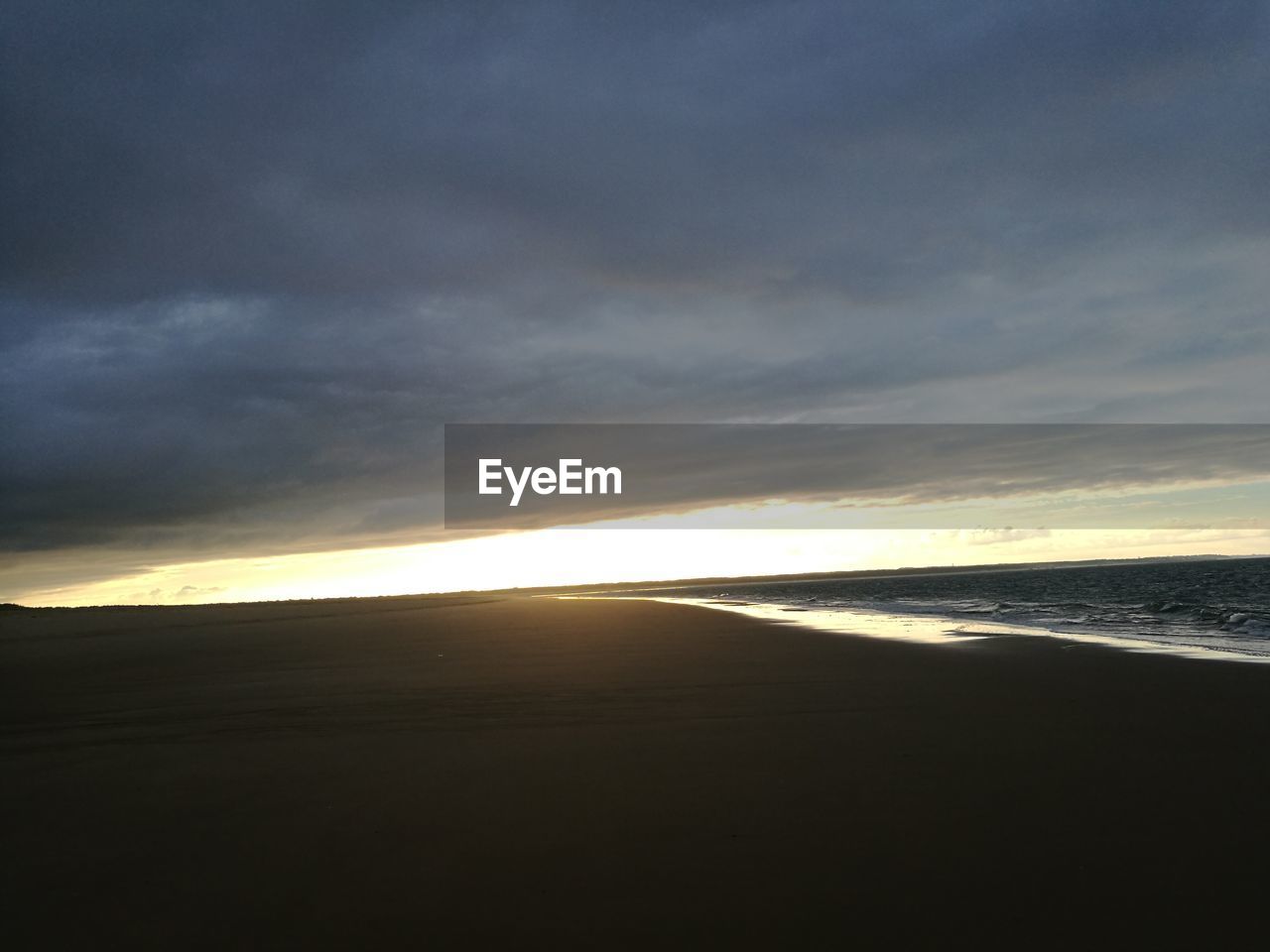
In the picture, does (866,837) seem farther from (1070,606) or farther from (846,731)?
(1070,606)

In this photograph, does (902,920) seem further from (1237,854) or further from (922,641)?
(922,641)

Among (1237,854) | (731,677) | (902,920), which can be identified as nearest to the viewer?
(902,920)

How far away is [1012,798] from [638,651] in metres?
12.7

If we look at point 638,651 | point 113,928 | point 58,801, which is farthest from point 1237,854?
point 638,651

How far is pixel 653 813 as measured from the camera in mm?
6723

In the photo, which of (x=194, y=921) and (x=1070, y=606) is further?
(x=1070, y=606)

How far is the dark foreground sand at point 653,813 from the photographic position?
192 inches

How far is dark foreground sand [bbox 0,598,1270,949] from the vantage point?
4.88 m

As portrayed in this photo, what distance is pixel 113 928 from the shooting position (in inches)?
195

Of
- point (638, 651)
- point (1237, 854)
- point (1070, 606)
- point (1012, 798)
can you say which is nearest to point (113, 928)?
point (1012, 798)

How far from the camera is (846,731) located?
31.2ft

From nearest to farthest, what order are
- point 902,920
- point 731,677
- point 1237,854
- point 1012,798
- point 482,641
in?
point 902,920
point 1237,854
point 1012,798
point 731,677
point 482,641

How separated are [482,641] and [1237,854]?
19667mm

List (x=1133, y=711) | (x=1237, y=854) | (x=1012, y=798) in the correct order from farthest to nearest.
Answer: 1. (x=1133, y=711)
2. (x=1012, y=798)
3. (x=1237, y=854)
